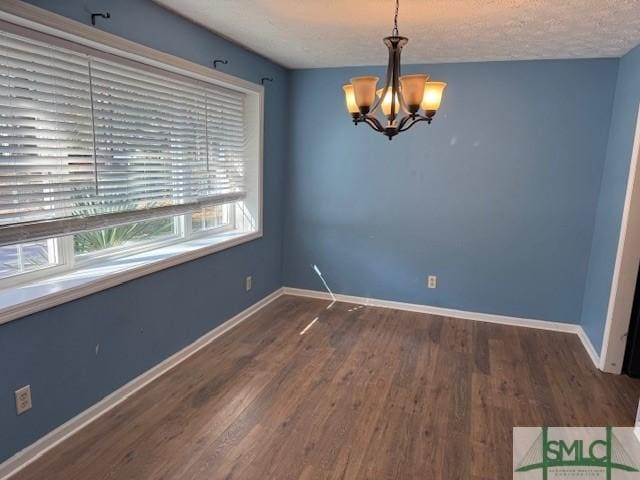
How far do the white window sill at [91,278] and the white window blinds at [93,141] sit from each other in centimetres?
27

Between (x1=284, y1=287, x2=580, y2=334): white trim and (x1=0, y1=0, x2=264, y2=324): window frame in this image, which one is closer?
(x1=0, y1=0, x2=264, y2=324): window frame

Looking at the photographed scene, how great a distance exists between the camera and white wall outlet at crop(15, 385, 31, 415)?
6.42 ft

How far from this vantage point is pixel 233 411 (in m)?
2.48

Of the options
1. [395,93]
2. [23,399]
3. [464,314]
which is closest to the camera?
[23,399]

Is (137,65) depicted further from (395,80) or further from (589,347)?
(589,347)

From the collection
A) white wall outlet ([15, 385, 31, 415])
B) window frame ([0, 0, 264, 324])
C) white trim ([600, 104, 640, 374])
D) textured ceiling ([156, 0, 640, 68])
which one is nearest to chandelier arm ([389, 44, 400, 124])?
textured ceiling ([156, 0, 640, 68])

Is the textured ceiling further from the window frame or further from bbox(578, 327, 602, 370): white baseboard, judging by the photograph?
bbox(578, 327, 602, 370): white baseboard

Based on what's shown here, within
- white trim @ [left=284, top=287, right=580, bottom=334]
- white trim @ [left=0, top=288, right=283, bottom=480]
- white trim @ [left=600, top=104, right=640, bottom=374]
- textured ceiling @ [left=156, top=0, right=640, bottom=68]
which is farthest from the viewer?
white trim @ [left=284, top=287, right=580, bottom=334]

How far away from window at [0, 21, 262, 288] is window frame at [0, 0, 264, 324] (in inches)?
0.5

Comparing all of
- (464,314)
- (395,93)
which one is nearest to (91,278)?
(395,93)

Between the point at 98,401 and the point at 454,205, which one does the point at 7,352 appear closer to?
the point at 98,401

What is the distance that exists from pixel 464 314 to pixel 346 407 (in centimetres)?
195

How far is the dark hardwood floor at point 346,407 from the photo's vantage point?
2066mm

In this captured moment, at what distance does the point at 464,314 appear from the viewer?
13.3ft
